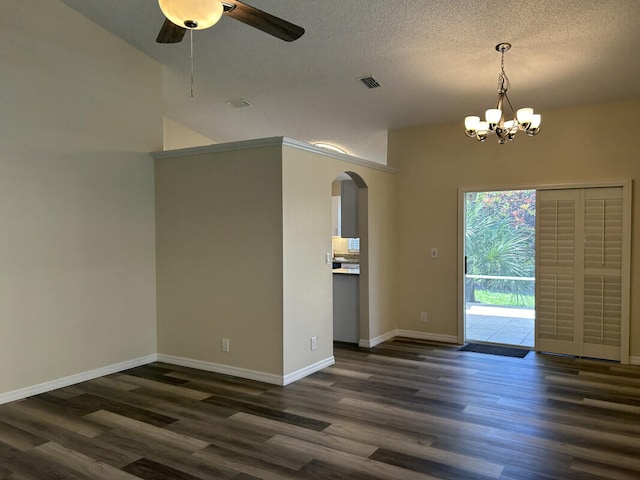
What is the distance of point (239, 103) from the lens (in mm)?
6293

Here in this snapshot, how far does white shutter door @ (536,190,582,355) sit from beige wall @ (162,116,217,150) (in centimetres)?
508

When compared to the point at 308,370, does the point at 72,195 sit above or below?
above

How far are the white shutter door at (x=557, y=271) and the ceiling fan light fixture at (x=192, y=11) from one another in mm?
4333

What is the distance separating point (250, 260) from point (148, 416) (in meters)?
1.59

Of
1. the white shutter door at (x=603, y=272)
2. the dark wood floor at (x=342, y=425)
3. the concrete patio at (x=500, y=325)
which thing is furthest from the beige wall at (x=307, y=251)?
the white shutter door at (x=603, y=272)

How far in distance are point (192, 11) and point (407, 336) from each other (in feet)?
16.4

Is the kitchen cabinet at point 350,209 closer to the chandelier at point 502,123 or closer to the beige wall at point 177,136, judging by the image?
the chandelier at point 502,123

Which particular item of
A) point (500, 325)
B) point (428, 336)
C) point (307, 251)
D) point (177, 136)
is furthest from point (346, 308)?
point (177, 136)

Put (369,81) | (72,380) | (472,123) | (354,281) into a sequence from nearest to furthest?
(472,123) < (72,380) < (369,81) < (354,281)

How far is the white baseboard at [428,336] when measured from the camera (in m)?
6.17

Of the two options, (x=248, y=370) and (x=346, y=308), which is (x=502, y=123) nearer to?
(x=346, y=308)

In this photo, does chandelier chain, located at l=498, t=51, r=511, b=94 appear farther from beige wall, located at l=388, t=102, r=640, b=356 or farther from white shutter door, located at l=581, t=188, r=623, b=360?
white shutter door, located at l=581, t=188, r=623, b=360

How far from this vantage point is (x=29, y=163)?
4.29m

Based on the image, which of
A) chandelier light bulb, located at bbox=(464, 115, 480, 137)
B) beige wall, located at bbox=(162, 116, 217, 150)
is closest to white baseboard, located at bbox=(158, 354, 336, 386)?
chandelier light bulb, located at bbox=(464, 115, 480, 137)
